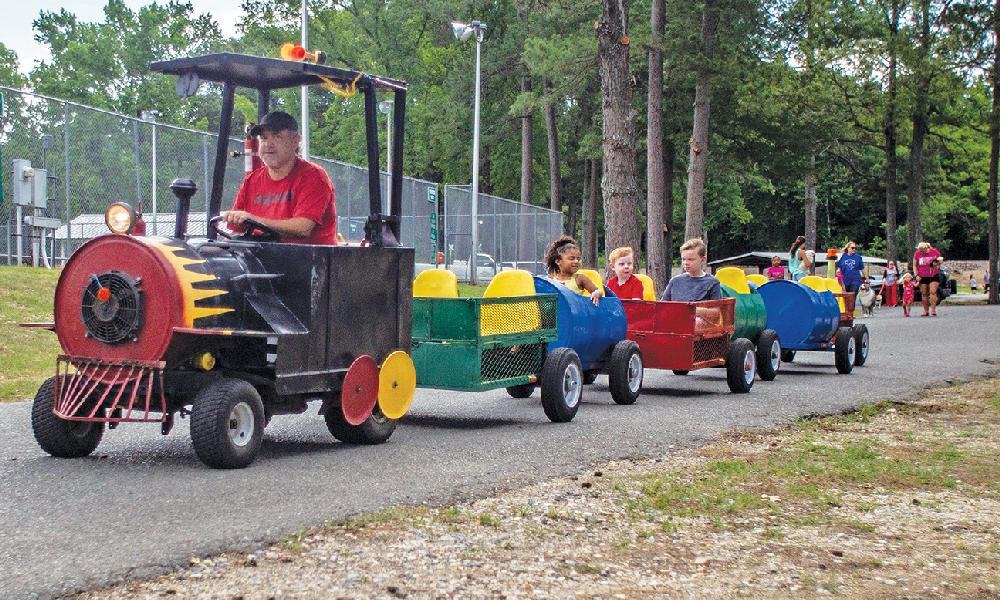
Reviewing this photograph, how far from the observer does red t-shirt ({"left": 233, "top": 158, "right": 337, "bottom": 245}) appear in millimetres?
7664

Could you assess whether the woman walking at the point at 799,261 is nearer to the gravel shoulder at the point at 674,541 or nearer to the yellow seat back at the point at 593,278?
the yellow seat back at the point at 593,278

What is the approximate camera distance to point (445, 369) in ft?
29.7

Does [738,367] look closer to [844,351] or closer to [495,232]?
[844,351]

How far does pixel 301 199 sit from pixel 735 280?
25.5 feet

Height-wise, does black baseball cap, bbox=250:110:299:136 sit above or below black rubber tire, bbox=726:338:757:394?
above

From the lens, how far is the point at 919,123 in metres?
41.8

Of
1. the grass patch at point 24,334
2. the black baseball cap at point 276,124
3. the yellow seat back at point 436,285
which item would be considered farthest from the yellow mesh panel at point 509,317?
the grass patch at point 24,334

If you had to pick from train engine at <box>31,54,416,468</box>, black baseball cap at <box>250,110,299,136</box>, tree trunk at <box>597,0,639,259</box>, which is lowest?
train engine at <box>31,54,416,468</box>

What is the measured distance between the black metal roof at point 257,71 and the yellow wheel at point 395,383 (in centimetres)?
185

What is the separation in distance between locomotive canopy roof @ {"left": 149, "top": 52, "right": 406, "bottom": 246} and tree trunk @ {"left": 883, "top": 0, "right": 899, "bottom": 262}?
112 ft

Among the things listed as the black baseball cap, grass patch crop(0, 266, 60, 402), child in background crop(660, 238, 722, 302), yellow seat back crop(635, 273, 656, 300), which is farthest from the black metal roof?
child in background crop(660, 238, 722, 302)

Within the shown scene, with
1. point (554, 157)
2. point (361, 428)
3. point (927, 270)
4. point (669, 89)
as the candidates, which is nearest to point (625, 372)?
point (361, 428)

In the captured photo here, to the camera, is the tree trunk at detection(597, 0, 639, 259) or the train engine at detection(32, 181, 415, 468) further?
the tree trunk at detection(597, 0, 639, 259)

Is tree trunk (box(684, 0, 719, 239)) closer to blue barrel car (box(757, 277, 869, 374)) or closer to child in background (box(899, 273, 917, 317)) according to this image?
child in background (box(899, 273, 917, 317))
